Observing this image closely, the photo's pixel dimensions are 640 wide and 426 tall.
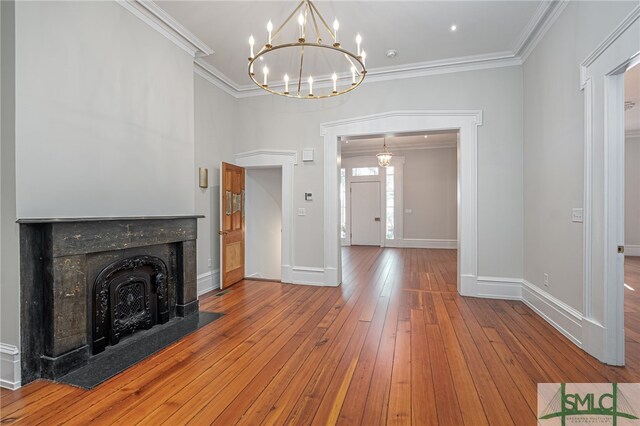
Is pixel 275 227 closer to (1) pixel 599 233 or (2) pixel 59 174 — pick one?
(2) pixel 59 174

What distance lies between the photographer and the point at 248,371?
225cm

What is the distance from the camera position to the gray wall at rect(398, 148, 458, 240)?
28.9 ft

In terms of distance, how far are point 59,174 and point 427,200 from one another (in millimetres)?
8617

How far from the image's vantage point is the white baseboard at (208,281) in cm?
431

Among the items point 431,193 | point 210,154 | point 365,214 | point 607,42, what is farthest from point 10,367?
point 431,193

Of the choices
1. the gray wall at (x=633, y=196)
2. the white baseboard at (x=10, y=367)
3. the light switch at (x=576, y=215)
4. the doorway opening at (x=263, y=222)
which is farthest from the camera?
the gray wall at (x=633, y=196)

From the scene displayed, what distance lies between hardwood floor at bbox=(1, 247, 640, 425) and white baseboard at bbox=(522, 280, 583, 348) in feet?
0.35

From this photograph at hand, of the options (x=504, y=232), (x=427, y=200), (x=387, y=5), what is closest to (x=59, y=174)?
(x=387, y=5)

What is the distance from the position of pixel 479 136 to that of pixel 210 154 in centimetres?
397

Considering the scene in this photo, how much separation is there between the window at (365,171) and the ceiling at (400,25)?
213 inches

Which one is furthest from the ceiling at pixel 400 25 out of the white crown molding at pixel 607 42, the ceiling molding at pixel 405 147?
the ceiling molding at pixel 405 147

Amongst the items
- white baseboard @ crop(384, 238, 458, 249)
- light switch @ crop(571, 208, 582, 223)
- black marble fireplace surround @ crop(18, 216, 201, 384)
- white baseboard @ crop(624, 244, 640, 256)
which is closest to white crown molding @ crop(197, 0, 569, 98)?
light switch @ crop(571, 208, 582, 223)

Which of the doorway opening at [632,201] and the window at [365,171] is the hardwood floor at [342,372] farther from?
the window at [365,171]

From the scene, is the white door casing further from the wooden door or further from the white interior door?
the white interior door
